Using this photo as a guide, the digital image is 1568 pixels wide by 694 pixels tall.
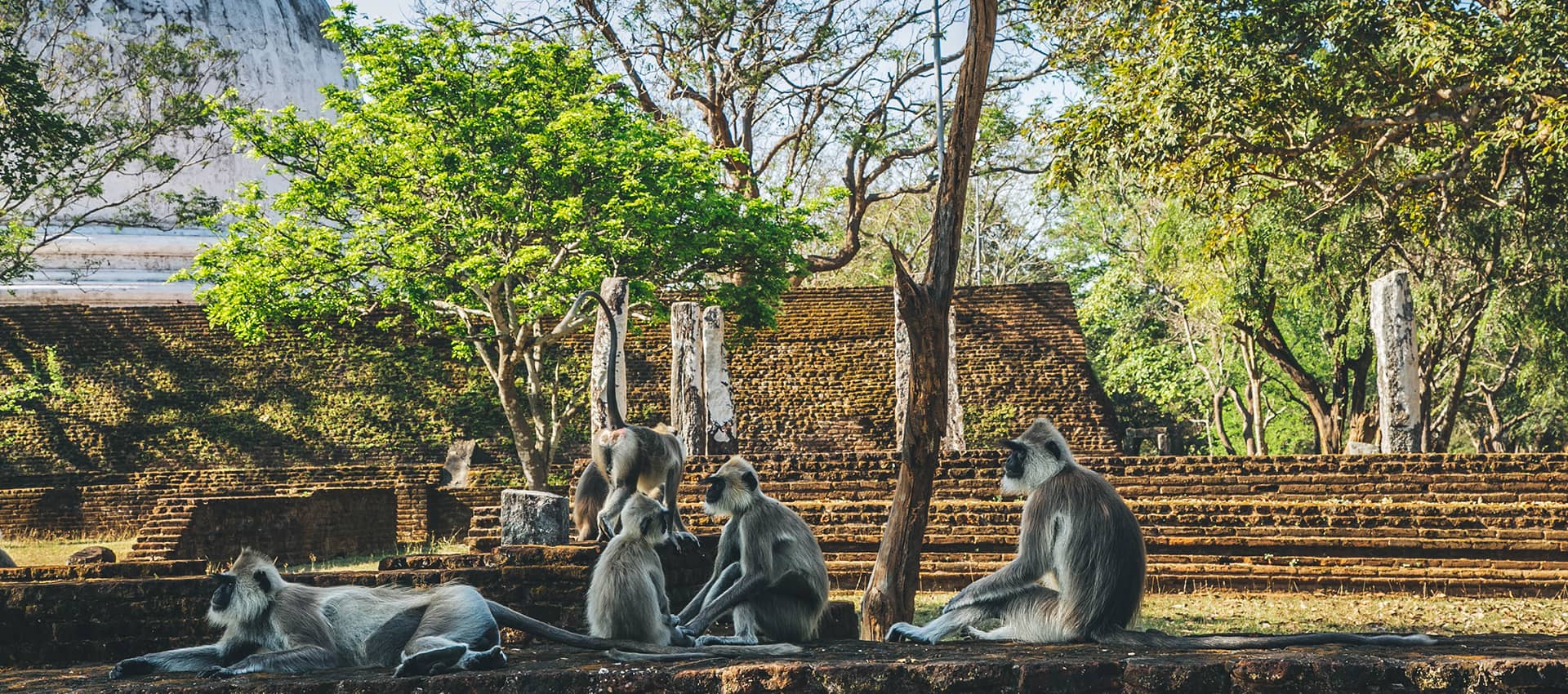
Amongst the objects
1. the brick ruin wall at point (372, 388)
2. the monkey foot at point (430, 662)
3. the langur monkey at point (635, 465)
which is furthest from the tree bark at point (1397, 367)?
the monkey foot at point (430, 662)

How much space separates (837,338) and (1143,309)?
8508mm

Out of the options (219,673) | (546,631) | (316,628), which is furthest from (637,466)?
(219,673)

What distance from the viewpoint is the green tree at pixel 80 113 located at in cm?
1442

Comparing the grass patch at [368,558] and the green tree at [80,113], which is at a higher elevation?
the green tree at [80,113]

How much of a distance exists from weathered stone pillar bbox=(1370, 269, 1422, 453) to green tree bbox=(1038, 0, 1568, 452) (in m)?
0.91

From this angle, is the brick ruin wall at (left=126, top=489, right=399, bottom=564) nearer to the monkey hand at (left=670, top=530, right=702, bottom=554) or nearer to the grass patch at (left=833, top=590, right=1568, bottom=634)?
the grass patch at (left=833, top=590, right=1568, bottom=634)

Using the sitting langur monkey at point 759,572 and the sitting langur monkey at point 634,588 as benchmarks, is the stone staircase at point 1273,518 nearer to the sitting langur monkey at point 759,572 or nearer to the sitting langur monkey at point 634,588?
the sitting langur monkey at point 759,572

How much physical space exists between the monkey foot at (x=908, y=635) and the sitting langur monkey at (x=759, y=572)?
827 mm

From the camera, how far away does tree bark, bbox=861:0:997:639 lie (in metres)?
7.00

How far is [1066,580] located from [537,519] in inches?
187

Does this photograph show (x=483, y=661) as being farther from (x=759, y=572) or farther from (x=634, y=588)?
(x=759, y=572)

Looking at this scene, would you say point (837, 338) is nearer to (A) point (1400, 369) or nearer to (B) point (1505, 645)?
(A) point (1400, 369)

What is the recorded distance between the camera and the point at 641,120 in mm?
17000

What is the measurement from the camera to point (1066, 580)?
468cm
